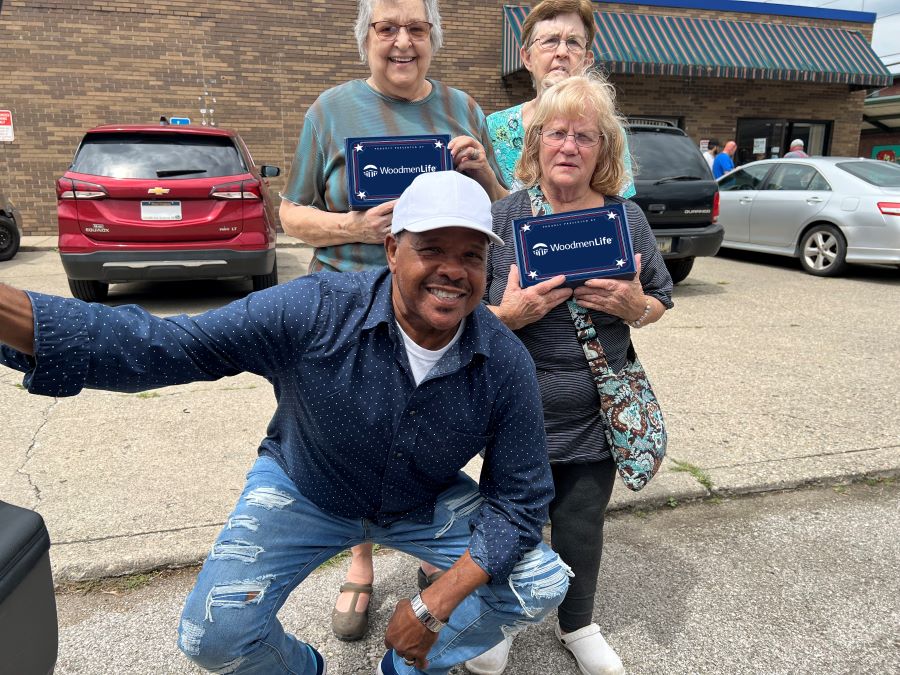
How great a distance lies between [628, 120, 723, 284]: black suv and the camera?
7.13 meters

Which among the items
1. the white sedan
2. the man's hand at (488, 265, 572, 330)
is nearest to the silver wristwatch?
the man's hand at (488, 265, 572, 330)

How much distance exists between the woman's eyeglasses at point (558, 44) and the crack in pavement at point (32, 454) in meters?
2.75

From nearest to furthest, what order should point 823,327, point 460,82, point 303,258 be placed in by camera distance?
point 823,327, point 303,258, point 460,82

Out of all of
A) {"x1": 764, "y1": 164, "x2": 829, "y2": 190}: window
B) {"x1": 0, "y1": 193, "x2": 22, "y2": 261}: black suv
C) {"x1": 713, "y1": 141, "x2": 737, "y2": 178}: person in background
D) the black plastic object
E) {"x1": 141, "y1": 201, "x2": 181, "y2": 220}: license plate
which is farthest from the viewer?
{"x1": 713, "y1": 141, "x2": 737, "y2": 178}: person in background

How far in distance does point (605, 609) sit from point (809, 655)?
2.13 feet

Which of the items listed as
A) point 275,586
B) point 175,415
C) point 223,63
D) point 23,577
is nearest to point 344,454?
point 275,586

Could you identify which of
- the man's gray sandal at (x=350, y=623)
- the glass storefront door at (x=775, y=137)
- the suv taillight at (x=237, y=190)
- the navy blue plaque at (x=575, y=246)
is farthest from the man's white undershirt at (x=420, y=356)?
the glass storefront door at (x=775, y=137)

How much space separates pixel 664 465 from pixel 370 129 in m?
2.23

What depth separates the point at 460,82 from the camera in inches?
545

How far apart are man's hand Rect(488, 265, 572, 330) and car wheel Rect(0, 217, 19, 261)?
9.35 meters

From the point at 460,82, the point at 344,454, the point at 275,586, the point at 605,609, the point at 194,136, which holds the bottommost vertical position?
the point at 605,609

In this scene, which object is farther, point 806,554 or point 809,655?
point 806,554

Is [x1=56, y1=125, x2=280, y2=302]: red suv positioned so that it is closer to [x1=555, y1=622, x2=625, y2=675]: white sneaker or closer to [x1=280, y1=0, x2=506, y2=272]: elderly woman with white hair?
[x1=280, y1=0, x2=506, y2=272]: elderly woman with white hair

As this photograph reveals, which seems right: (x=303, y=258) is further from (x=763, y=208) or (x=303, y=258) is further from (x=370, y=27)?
(x=370, y=27)
